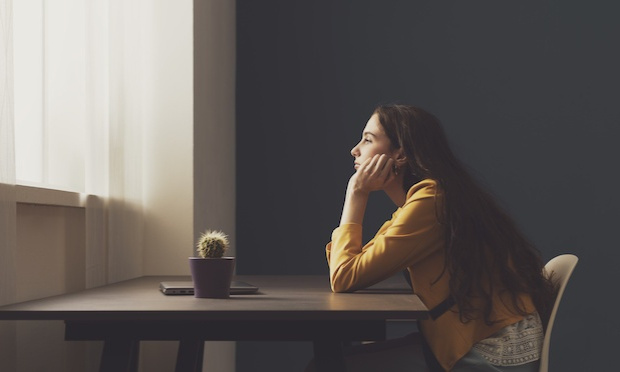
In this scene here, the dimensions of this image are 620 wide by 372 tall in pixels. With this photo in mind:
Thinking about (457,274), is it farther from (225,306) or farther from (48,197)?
(48,197)

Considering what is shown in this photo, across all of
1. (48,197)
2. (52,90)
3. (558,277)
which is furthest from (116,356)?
(558,277)

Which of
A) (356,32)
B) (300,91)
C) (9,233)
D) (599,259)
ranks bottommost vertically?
(599,259)

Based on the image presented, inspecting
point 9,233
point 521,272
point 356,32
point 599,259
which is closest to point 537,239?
point 599,259

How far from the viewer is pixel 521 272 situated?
1894mm

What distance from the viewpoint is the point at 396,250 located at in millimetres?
1822

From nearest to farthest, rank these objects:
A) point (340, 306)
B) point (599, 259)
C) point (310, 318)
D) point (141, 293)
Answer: point (310, 318) → point (340, 306) → point (141, 293) → point (599, 259)

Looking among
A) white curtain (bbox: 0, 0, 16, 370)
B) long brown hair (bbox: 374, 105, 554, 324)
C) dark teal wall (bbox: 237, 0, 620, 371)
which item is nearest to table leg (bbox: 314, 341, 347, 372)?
long brown hair (bbox: 374, 105, 554, 324)

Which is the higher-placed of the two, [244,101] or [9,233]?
[244,101]

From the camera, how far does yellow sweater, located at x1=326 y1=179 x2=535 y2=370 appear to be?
1811mm

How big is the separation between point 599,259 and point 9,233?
2.93 meters

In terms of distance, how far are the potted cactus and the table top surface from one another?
31 millimetres

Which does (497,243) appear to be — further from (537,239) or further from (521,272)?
(537,239)

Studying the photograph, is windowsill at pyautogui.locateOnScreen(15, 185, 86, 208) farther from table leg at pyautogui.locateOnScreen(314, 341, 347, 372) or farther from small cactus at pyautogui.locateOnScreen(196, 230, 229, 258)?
table leg at pyautogui.locateOnScreen(314, 341, 347, 372)

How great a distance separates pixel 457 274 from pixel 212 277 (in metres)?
0.54
